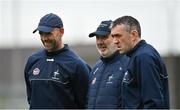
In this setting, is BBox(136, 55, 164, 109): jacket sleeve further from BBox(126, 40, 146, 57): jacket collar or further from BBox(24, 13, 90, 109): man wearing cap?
BBox(24, 13, 90, 109): man wearing cap

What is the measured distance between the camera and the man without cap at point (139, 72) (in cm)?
674

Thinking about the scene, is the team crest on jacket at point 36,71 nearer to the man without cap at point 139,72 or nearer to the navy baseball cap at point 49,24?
the navy baseball cap at point 49,24

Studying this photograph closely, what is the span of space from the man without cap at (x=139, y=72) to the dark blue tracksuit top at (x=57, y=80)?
90 cm

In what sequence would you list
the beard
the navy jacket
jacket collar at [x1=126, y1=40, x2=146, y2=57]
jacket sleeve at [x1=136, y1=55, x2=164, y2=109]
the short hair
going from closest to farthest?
jacket sleeve at [x1=136, y1=55, x2=164, y2=109] → jacket collar at [x1=126, y1=40, x2=146, y2=57] → the short hair → the navy jacket → the beard

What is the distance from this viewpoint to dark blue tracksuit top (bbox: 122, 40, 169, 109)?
674cm

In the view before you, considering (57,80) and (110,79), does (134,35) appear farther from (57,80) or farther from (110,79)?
(57,80)

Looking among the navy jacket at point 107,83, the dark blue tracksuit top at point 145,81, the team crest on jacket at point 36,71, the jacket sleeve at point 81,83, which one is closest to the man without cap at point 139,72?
the dark blue tracksuit top at point 145,81

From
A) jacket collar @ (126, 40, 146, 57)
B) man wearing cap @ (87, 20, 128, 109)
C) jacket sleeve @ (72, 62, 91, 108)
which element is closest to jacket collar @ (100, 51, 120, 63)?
man wearing cap @ (87, 20, 128, 109)

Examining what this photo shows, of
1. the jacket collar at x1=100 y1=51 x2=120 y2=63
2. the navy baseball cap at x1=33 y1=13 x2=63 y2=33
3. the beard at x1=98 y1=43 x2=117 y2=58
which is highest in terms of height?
the navy baseball cap at x1=33 y1=13 x2=63 y2=33

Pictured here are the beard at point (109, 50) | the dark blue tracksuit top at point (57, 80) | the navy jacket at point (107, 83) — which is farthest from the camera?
the dark blue tracksuit top at point (57, 80)

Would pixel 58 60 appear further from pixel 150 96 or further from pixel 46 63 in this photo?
pixel 150 96

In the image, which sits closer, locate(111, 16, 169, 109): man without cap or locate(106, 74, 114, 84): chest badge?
locate(111, 16, 169, 109): man without cap

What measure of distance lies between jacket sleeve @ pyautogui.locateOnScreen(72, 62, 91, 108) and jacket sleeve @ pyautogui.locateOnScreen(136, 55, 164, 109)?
125cm

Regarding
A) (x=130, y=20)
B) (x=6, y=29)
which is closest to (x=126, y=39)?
(x=130, y=20)
